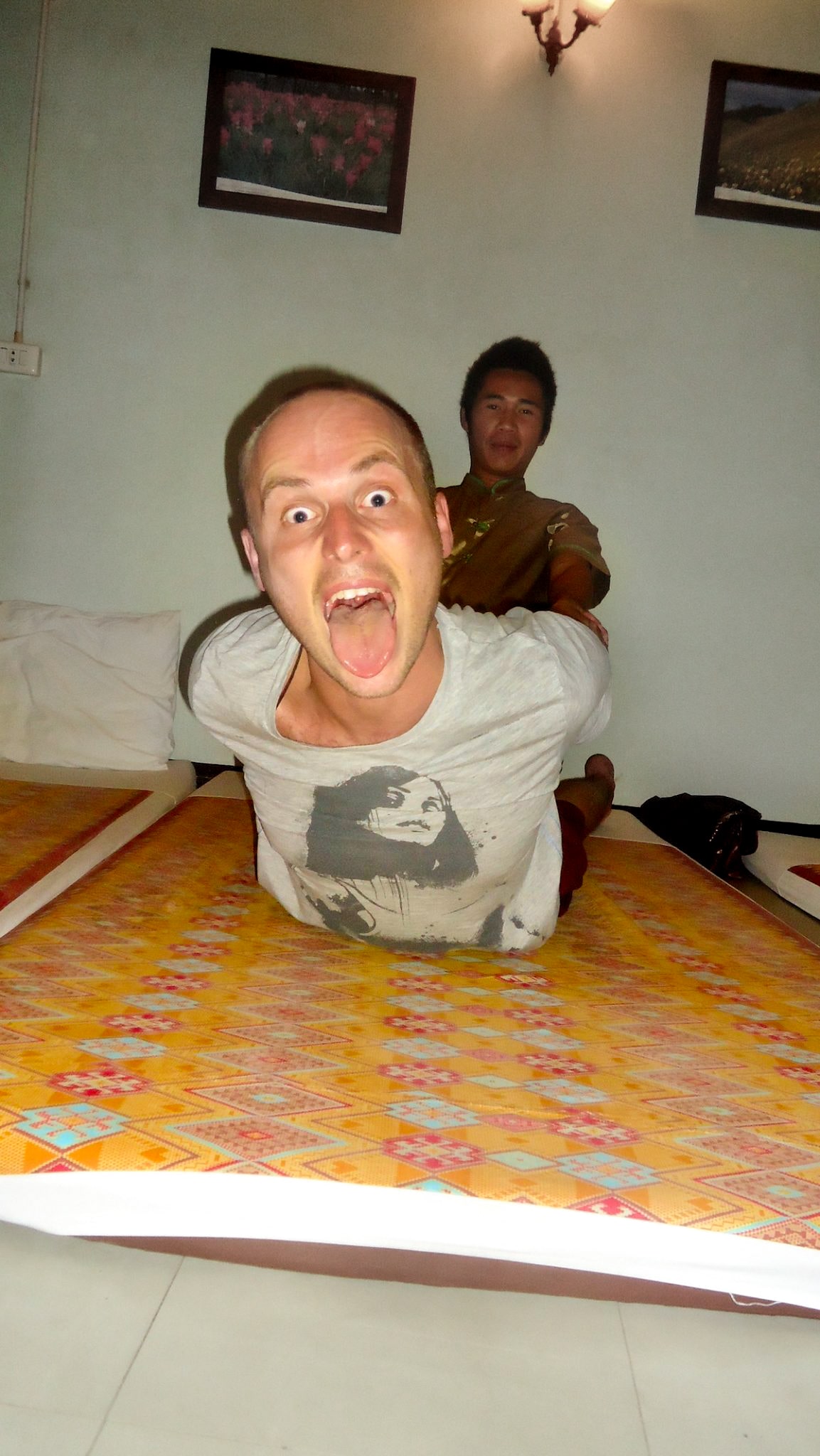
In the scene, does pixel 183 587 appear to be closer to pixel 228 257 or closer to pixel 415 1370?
pixel 228 257

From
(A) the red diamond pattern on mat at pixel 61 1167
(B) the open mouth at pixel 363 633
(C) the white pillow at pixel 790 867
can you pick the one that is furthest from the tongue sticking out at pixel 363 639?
(C) the white pillow at pixel 790 867

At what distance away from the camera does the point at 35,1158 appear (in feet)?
3.62

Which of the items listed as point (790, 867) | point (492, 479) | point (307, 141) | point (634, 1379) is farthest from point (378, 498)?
point (307, 141)

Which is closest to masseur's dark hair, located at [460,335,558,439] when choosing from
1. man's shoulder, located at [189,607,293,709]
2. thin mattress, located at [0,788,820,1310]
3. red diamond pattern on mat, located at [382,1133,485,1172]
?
man's shoulder, located at [189,607,293,709]

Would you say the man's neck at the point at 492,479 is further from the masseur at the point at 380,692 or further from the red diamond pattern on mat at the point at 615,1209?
the red diamond pattern on mat at the point at 615,1209

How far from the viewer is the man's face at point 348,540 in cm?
151

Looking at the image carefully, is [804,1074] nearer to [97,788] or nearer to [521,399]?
[97,788]

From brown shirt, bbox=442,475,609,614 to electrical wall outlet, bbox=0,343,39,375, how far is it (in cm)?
128

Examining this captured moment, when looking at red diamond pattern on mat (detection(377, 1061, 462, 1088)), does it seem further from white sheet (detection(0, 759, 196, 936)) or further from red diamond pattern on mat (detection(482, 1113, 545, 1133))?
white sheet (detection(0, 759, 196, 936))

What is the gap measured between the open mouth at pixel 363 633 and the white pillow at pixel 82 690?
170 cm

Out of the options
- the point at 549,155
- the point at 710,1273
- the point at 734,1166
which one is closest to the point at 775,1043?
the point at 734,1166

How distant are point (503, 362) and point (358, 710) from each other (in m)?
2.04

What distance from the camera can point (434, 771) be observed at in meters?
1.60

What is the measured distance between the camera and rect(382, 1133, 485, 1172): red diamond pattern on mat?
1.12 meters
